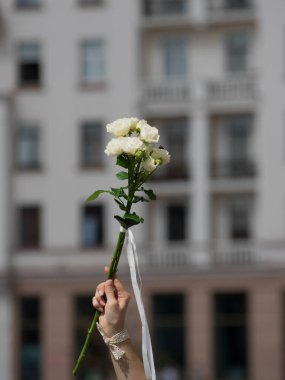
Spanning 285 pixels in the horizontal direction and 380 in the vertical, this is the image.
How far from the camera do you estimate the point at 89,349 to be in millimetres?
47906

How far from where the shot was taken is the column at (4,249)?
160 feet

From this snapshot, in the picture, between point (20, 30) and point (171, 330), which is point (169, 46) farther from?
point (171, 330)

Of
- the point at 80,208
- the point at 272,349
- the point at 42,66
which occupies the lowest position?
the point at 272,349

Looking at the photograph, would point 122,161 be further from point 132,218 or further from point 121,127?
point 132,218

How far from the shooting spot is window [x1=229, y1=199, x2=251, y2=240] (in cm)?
4844

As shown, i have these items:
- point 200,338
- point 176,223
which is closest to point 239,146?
point 176,223

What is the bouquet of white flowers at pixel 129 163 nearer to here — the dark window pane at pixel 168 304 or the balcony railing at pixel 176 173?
the balcony railing at pixel 176 173

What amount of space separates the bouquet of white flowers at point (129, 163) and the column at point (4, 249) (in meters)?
42.1

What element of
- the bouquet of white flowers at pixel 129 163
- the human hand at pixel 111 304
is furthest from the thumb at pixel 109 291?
the bouquet of white flowers at pixel 129 163

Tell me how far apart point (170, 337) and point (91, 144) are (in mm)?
6799

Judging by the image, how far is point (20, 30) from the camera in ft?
166

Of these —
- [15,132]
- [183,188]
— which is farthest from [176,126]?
[15,132]

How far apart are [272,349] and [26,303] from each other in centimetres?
825

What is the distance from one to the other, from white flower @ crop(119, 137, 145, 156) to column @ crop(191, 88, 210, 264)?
4115cm
